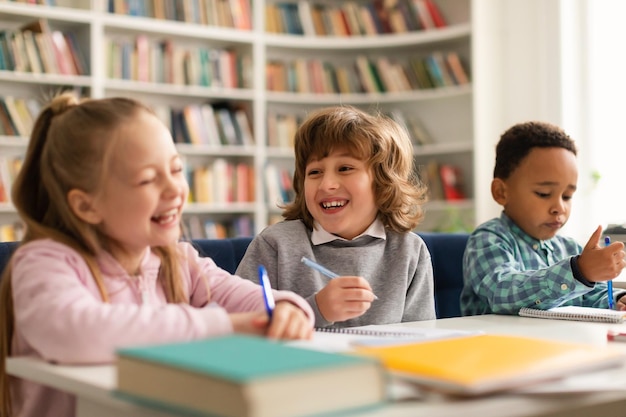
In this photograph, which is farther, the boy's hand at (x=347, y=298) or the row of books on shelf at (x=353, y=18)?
the row of books on shelf at (x=353, y=18)

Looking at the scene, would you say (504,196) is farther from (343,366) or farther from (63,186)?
(343,366)

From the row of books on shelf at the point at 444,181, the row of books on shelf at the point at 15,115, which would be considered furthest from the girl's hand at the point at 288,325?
the row of books on shelf at the point at 444,181

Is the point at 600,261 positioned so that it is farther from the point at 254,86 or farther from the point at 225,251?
the point at 254,86

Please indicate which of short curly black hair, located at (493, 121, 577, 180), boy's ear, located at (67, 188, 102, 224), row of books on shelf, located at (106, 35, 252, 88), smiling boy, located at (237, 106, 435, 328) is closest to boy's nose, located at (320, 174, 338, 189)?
smiling boy, located at (237, 106, 435, 328)

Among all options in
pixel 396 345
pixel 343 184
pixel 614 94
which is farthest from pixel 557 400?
pixel 614 94

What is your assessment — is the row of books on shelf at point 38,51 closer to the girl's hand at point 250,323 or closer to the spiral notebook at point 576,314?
the spiral notebook at point 576,314

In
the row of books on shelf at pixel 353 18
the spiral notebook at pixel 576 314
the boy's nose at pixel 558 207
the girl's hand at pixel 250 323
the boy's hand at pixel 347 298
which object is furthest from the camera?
the row of books on shelf at pixel 353 18

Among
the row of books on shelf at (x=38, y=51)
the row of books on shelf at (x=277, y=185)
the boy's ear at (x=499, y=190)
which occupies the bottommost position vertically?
the boy's ear at (x=499, y=190)

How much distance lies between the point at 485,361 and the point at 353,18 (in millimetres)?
4759

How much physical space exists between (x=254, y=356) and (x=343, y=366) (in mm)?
90

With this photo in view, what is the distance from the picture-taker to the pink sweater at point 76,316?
1018mm

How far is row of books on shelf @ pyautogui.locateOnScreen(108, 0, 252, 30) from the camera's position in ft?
15.7

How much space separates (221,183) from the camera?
Result: 5039 mm

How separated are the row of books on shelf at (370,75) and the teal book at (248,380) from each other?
4.55 metres
